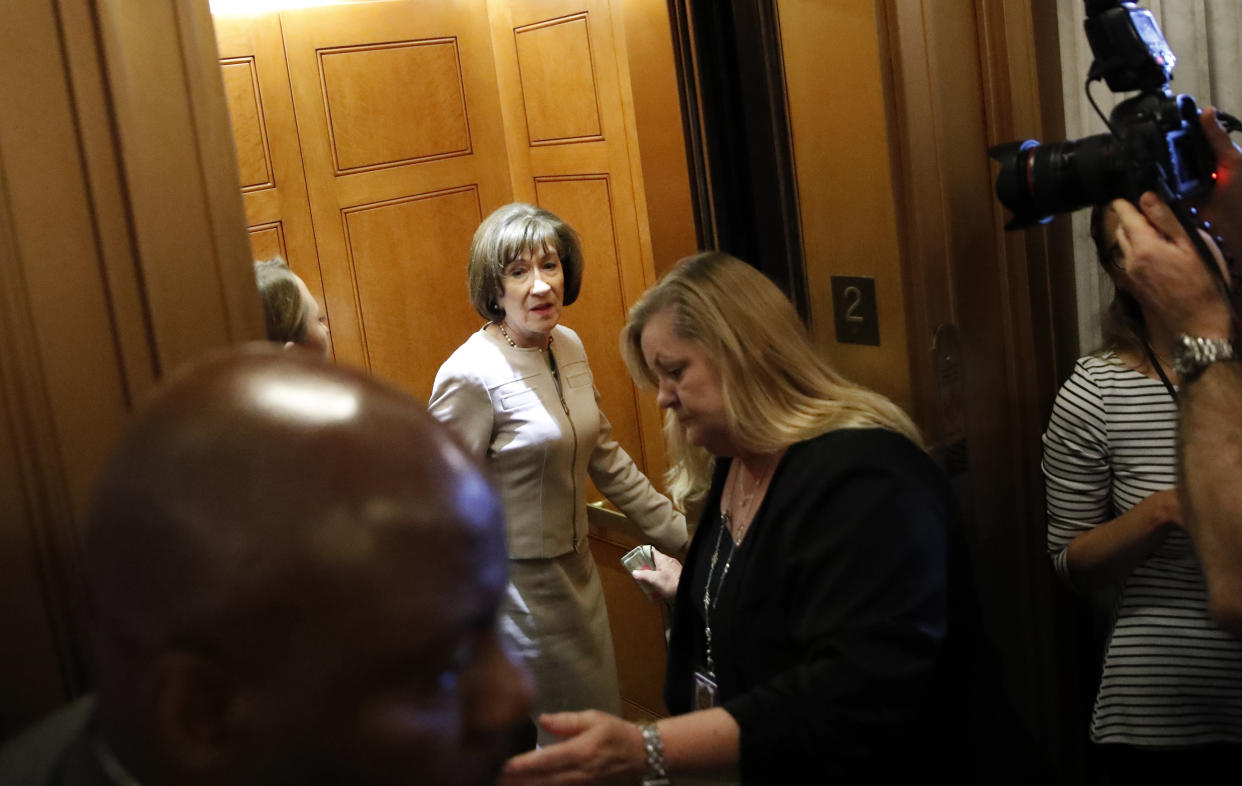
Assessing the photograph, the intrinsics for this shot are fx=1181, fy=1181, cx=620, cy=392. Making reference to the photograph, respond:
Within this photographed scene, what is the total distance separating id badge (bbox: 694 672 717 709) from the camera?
165 centimetres

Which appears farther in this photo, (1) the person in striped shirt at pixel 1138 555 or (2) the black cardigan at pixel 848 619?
(1) the person in striped shirt at pixel 1138 555

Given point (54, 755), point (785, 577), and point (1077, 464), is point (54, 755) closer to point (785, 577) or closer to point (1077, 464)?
point (785, 577)

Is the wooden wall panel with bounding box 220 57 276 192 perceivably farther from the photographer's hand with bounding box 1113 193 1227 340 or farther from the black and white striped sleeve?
the photographer's hand with bounding box 1113 193 1227 340

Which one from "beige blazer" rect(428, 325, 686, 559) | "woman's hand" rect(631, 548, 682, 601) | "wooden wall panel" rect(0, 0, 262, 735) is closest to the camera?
"wooden wall panel" rect(0, 0, 262, 735)

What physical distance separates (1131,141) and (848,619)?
0.72 meters

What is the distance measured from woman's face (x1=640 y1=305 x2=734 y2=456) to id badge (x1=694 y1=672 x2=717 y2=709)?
316 mm

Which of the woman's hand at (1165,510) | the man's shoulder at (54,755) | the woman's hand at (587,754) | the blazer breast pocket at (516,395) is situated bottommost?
the woman's hand at (587,754)

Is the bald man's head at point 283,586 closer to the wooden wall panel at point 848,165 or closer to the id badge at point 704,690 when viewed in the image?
the id badge at point 704,690

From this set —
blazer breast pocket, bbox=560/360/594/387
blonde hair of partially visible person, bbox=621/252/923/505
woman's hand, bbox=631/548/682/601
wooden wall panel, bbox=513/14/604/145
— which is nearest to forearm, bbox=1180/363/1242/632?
blonde hair of partially visible person, bbox=621/252/923/505

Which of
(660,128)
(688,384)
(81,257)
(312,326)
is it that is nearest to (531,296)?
(660,128)

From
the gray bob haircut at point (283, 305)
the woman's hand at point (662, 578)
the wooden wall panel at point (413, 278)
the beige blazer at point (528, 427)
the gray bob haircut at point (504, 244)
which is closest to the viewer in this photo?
the gray bob haircut at point (283, 305)

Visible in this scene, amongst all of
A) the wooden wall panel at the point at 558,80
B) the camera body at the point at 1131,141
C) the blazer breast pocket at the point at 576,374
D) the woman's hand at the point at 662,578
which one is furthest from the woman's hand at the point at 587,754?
the wooden wall panel at the point at 558,80

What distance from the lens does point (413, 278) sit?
9.71ft

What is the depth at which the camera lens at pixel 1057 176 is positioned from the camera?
1.55m
